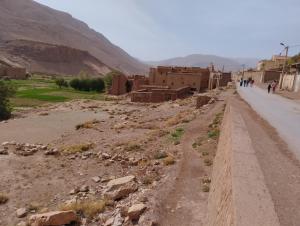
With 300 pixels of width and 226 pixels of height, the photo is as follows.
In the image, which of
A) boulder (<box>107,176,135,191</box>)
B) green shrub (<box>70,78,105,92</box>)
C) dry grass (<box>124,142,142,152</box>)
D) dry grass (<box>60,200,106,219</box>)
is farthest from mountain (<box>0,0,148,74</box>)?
dry grass (<box>60,200,106,219</box>)

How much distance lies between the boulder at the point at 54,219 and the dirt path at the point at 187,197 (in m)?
2.23

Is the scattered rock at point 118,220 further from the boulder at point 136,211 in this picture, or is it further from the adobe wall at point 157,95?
the adobe wall at point 157,95

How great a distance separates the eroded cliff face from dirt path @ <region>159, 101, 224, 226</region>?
103 meters

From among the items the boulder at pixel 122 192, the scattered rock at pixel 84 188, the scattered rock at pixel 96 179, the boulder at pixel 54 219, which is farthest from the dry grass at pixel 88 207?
the scattered rock at pixel 96 179

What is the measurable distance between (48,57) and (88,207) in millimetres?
114632

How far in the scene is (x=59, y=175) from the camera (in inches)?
473

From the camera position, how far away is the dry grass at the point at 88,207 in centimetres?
810

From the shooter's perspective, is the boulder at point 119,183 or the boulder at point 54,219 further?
the boulder at point 119,183

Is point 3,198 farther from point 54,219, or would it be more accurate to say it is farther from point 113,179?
point 113,179

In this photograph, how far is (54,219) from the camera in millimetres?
7605

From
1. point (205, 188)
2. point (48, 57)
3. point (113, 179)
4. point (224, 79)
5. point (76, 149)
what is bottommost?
point (76, 149)

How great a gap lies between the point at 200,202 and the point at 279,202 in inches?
119

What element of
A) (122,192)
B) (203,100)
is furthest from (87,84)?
(122,192)

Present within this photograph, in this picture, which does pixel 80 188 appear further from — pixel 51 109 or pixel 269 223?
pixel 51 109
